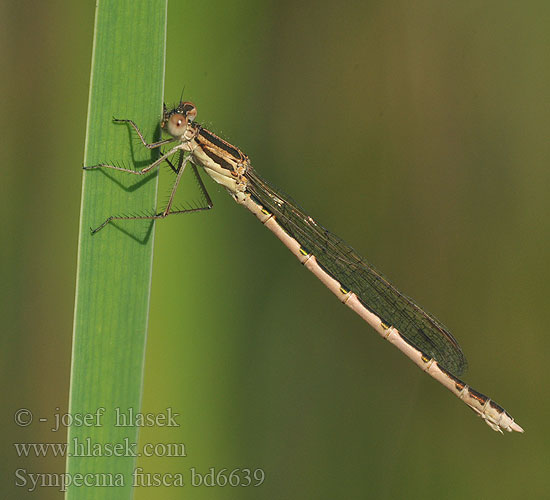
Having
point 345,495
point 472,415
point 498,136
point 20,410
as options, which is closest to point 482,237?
point 498,136

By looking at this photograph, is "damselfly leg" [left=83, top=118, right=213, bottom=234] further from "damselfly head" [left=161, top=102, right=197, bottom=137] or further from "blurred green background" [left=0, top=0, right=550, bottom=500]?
"blurred green background" [left=0, top=0, right=550, bottom=500]

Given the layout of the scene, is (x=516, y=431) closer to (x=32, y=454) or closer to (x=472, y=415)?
(x=472, y=415)

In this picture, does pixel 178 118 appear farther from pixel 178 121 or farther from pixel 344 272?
pixel 344 272

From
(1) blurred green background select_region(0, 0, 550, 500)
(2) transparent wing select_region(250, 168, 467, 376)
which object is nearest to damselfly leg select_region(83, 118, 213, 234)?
(1) blurred green background select_region(0, 0, 550, 500)

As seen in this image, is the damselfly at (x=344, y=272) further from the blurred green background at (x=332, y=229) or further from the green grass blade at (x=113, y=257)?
the green grass blade at (x=113, y=257)

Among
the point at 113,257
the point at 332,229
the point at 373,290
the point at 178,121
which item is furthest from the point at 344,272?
the point at 113,257

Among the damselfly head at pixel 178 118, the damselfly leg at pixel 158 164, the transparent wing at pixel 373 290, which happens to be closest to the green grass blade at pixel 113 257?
the damselfly leg at pixel 158 164

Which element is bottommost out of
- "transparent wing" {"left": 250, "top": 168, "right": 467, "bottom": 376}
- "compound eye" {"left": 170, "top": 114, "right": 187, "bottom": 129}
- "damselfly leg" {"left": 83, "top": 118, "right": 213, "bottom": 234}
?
"transparent wing" {"left": 250, "top": 168, "right": 467, "bottom": 376}
